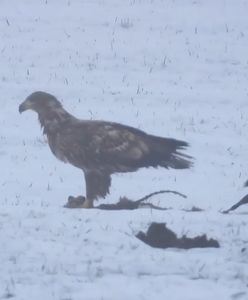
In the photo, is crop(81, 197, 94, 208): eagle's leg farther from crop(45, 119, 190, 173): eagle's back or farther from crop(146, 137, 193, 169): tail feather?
crop(146, 137, 193, 169): tail feather

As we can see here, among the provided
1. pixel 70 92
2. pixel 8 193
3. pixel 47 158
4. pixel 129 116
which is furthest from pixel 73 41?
pixel 8 193

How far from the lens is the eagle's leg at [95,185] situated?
10930mm

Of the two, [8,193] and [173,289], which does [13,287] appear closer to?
[173,289]

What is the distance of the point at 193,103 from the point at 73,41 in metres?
3.81

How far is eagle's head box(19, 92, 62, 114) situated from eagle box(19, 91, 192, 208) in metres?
0.34

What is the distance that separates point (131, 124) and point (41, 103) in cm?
451

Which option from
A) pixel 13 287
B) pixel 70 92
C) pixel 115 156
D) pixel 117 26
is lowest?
pixel 13 287

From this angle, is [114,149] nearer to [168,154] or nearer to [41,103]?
[168,154]

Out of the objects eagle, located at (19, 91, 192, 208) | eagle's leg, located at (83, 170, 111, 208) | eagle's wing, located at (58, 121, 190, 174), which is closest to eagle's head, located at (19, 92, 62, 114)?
eagle, located at (19, 91, 192, 208)

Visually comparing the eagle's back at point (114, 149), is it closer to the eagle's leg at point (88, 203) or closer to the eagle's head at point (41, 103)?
the eagle's leg at point (88, 203)

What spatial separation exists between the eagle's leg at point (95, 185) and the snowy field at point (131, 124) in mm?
478

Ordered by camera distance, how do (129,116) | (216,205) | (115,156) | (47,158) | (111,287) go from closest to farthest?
(111,287)
(115,156)
(216,205)
(47,158)
(129,116)

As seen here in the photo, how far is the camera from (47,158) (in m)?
14.3

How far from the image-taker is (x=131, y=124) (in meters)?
15.9
